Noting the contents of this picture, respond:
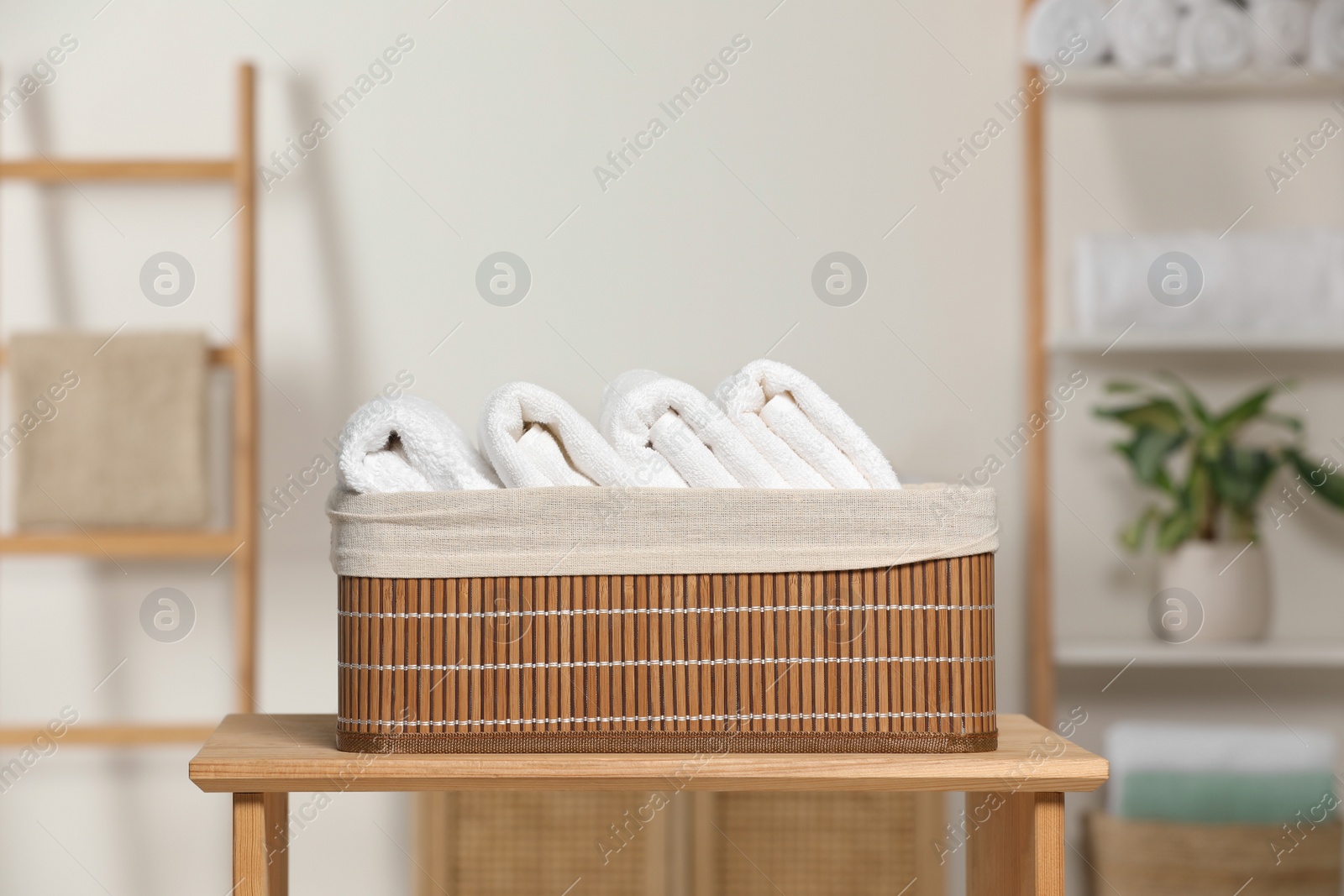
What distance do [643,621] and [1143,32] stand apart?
1.30 meters

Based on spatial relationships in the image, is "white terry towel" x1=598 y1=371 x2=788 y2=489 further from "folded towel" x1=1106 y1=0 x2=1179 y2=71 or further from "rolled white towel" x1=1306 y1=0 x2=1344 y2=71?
"rolled white towel" x1=1306 y1=0 x2=1344 y2=71

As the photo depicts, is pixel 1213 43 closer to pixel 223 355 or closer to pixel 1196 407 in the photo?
pixel 1196 407

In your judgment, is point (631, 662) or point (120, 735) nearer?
point (631, 662)

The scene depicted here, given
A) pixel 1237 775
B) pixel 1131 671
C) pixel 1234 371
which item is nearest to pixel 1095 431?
pixel 1234 371

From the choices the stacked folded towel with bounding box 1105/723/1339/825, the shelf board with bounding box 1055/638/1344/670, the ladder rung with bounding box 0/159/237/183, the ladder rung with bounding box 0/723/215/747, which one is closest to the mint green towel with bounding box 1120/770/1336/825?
the stacked folded towel with bounding box 1105/723/1339/825

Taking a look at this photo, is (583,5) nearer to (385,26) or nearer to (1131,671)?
(385,26)

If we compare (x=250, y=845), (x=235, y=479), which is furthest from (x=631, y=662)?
(x=235, y=479)

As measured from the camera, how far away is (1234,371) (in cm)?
171

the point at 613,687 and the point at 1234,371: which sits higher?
the point at 1234,371

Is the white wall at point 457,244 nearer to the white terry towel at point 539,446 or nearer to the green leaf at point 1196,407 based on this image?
the green leaf at point 1196,407

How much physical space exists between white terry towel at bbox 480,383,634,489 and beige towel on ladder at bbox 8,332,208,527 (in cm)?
101

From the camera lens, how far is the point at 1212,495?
160cm

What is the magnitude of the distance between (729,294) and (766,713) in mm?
1086

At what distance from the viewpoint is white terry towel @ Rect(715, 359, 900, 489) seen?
26.9 inches
